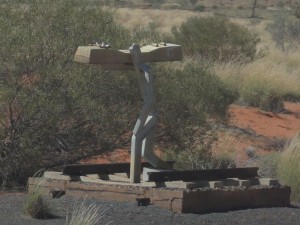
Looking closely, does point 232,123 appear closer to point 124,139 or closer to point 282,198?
point 124,139

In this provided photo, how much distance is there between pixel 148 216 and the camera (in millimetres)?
9320

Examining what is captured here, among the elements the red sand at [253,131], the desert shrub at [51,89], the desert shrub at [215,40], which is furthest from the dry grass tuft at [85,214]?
the desert shrub at [215,40]

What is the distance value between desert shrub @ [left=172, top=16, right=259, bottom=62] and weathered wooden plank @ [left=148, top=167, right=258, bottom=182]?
18.4 m

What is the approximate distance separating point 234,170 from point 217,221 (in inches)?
76.3

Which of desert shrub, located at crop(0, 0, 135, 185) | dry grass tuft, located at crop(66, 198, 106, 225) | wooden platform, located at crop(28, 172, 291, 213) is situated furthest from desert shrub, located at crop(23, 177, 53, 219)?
desert shrub, located at crop(0, 0, 135, 185)

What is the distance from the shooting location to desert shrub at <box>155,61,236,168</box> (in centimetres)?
1451

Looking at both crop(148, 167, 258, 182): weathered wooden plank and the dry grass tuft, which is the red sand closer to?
crop(148, 167, 258, 182): weathered wooden plank

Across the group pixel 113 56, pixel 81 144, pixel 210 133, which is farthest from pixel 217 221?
pixel 210 133

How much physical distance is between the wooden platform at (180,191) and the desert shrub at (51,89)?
1933 mm

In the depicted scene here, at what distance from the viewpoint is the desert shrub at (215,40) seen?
3014 centimetres

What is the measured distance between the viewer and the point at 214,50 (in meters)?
30.2

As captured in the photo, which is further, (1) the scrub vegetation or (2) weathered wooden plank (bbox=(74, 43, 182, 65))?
(1) the scrub vegetation

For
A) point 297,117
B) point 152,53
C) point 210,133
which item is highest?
point 152,53

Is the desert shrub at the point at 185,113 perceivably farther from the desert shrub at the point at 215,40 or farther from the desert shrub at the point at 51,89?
the desert shrub at the point at 215,40
